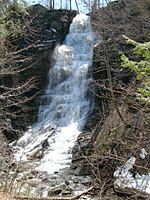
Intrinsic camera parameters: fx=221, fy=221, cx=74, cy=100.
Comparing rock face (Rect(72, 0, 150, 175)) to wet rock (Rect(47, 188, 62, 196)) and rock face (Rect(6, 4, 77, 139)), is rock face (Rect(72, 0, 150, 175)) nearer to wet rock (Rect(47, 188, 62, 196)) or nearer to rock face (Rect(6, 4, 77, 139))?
wet rock (Rect(47, 188, 62, 196))

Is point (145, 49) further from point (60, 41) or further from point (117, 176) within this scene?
point (60, 41)

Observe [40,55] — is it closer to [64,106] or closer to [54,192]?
[64,106]

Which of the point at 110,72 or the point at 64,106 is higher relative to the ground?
the point at 110,72

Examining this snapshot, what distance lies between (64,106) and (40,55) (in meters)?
5.84

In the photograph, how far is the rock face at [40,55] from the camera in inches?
644

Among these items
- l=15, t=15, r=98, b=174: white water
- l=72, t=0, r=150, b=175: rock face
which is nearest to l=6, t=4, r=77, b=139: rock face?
l=15, t=15, r=98, b=174: white water

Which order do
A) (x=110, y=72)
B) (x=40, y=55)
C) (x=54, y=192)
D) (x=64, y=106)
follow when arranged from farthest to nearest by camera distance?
(x=40, y=55) < (x=64, y=106) < (x=110, y=72) < (x=54, y=192)

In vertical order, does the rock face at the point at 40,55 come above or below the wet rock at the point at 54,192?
above

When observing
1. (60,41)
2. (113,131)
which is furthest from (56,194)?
(60,41)

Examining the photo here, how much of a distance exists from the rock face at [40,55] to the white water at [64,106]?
57 cm

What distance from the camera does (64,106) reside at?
1570 cm

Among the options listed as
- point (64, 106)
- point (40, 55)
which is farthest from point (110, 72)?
point (40, 55)

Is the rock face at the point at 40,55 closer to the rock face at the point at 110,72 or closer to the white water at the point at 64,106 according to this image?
the white water at the point at 64,106

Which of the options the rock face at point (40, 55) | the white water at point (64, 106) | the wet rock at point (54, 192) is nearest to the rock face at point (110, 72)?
the white water at point (64, 106)
